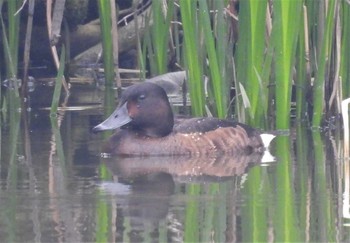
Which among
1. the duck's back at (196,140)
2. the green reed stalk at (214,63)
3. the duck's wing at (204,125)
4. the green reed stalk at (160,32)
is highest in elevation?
the green reed stalk at (160,32)

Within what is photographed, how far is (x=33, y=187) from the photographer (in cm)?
574

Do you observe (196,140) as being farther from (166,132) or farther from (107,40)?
(107,40)

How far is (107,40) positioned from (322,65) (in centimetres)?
290

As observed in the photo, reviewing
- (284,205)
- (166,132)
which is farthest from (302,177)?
(166,132)

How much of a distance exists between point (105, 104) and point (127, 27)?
2.92m

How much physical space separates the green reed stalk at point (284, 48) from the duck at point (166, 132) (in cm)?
24

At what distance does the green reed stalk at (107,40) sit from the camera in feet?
31.2

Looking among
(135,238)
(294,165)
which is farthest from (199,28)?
(135,238)

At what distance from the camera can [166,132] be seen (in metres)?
7.29

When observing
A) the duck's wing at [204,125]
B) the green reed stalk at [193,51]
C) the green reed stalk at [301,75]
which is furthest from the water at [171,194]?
the green reed stalk at [193,51]

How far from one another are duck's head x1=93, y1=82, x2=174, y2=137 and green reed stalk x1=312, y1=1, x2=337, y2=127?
41.1 inches

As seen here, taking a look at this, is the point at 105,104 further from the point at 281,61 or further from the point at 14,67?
the point at 281,61

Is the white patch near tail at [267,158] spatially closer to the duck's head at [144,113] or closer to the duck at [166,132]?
the duck at [166,132]

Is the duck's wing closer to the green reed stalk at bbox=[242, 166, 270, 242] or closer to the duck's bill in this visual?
the duck's bill
